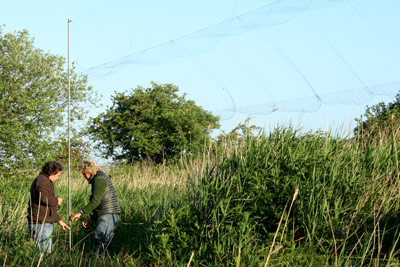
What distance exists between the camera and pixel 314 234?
21.8ft

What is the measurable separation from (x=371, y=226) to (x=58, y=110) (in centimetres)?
963

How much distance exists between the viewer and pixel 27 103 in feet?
43.3

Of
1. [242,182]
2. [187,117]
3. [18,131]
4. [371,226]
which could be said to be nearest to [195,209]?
[242,182]

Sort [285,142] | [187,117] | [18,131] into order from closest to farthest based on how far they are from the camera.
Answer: [285,142]
[18,131]
[187,117]

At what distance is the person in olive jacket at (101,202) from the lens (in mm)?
7148

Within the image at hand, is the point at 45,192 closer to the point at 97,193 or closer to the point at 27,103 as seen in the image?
the point at 97,193

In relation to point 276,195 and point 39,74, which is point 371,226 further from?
point 39,74

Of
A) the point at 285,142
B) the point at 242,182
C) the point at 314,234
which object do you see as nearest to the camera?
the point at 314,234

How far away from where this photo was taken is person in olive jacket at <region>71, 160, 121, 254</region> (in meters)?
7.15

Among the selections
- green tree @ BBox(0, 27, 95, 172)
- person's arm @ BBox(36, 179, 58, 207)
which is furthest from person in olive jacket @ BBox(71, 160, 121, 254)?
green tree @ BBox(0, 27, 95, 172)

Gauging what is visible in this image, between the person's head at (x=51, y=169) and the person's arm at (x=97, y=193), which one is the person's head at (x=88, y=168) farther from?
the person's head at (x=51, y=169)

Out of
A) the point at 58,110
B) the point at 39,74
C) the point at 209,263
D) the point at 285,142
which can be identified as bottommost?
the point at 209,263

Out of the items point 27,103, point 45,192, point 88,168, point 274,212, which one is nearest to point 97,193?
point 88,168

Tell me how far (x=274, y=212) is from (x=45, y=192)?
10.2 ft
